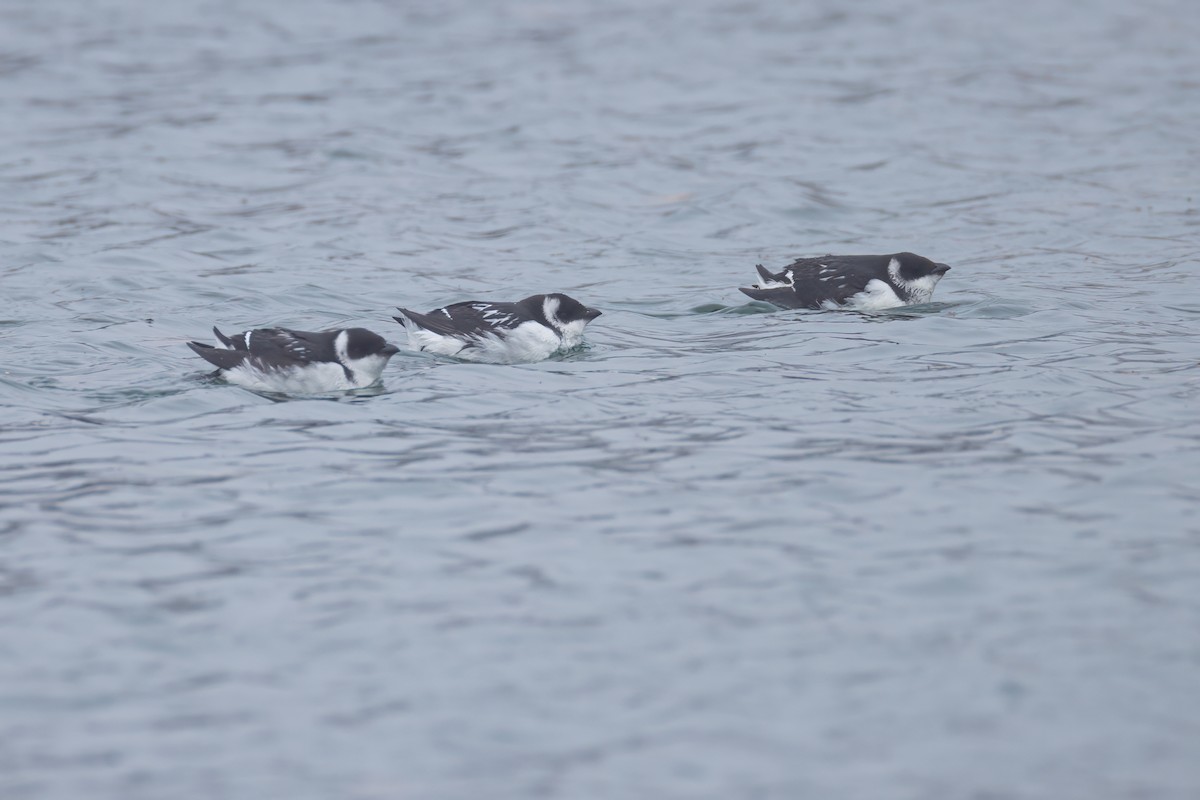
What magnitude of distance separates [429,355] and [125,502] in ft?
13.2

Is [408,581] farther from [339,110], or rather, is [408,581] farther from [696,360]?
[339,110]

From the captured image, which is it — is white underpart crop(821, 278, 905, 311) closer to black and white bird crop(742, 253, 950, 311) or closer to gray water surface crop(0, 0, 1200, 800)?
black and white bird crop(742, 253, 950, 311)

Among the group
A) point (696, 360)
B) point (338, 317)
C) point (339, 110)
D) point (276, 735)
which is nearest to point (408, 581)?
point (276, 735)

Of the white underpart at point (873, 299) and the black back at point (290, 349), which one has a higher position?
the black back at point (290, 349)

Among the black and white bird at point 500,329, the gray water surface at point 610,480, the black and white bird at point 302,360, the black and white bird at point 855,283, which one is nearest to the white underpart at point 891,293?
the black and white bird at point 855,283

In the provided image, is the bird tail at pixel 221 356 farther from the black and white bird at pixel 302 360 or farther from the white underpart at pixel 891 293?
the white underpart at pixel 891 293

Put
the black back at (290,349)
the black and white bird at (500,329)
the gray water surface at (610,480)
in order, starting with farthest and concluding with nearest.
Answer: the black and white bird at (500,329) → the black back at (290,349) → the gray water surface at (610,480)

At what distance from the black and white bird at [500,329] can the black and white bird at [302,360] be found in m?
1.01

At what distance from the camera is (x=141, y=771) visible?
19.3 feet

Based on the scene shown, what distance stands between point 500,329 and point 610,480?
10.5 ft

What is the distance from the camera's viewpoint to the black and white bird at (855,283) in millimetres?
13477

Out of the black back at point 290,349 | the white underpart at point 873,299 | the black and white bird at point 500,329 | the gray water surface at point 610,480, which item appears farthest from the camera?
the white underpart at point 873,299

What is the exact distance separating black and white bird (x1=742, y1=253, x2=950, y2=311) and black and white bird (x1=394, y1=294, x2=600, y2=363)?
237cm

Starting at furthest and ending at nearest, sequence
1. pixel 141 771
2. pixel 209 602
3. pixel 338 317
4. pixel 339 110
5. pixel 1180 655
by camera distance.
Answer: pixel 339 110
pixel 338 317
pixel 209 602
pixel 1180 655
pixel 141 771
